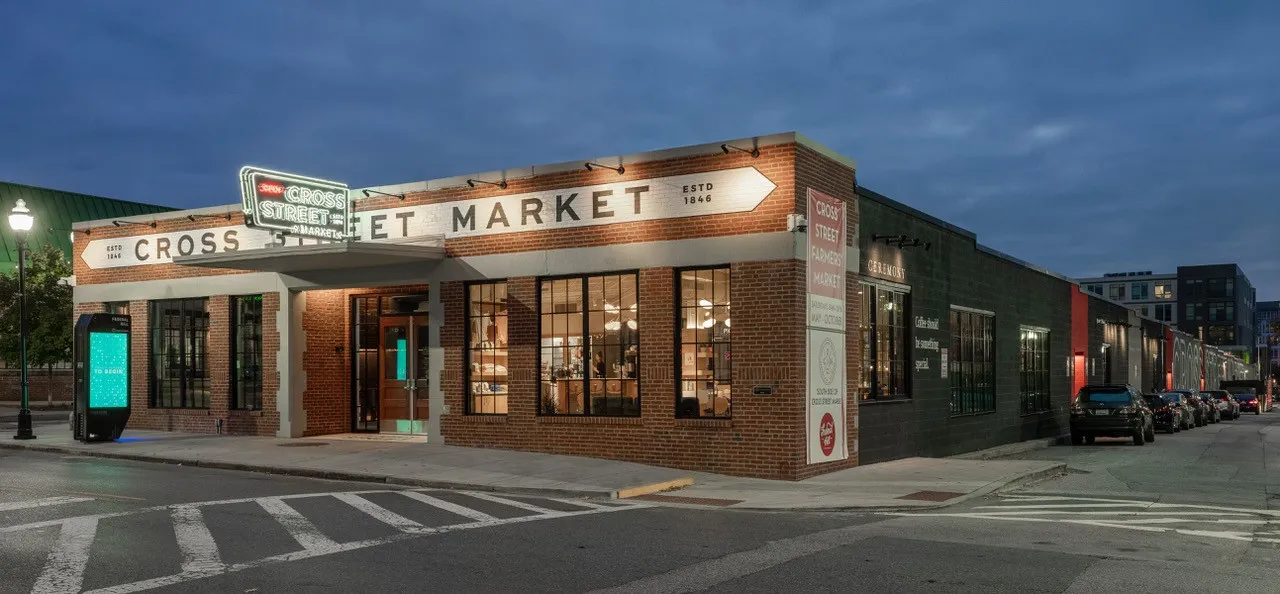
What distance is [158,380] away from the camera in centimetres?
2477

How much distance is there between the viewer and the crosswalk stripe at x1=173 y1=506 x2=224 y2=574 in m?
8.96

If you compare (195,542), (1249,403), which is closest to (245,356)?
(195,542)

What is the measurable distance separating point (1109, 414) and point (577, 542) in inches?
908

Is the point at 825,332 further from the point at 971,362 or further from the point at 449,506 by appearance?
the point at 971,362

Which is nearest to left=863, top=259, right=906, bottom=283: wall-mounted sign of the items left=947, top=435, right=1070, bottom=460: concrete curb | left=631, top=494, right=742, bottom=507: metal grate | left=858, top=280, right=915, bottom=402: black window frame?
left=858, top=280, right=915, bottom=402: black window frame

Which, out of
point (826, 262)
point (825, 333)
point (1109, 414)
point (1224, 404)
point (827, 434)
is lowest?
point (1224, 404)

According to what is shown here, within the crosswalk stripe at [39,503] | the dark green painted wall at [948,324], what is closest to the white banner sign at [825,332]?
the dark green painted wall at [948,324]

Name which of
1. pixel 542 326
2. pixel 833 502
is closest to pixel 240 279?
pixel 542 326

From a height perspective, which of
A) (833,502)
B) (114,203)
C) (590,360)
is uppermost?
(114,203)

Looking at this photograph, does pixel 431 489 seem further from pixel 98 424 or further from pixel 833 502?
pixel 98 424

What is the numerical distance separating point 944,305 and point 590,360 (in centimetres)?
889

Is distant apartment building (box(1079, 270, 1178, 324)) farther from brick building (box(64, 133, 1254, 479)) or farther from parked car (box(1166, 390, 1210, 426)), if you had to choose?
brick building (box(64, 133, 1254, 479))

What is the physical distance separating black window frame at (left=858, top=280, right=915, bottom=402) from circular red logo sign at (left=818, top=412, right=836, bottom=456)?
1.77m

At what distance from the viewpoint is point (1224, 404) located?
166 ft
